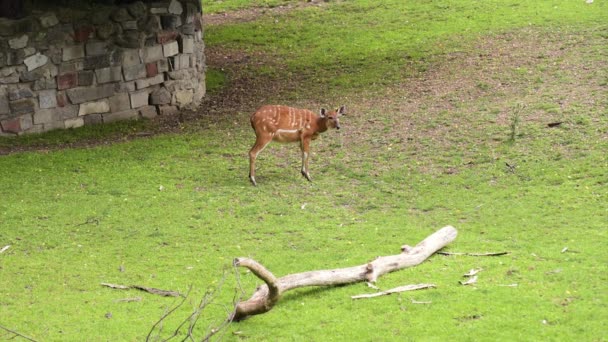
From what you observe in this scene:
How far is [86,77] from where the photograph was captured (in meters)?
15.7

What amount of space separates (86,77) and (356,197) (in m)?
5.67

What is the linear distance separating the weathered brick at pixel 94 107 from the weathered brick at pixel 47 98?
1.76 ft

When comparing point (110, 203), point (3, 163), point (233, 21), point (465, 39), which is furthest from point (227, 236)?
point (233, 21)

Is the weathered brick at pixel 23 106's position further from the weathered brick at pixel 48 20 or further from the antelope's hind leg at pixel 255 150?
the antelope's hind leg at pixel 255 150

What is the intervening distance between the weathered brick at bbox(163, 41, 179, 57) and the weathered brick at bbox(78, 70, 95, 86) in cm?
149

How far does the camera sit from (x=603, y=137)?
13953 millimetres

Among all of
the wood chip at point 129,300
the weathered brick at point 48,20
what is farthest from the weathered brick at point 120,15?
the wood chip at point 129,300

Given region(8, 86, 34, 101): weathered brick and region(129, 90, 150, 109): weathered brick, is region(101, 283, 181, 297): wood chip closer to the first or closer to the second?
region(8, 86, 34, 101): weathered brick

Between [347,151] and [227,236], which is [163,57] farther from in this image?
[227,236]

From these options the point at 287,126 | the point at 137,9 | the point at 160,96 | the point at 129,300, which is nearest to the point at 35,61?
the point at 137,9

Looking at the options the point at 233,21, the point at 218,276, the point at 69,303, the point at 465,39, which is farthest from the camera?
the point at 233,21

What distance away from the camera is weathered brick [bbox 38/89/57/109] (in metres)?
15.2

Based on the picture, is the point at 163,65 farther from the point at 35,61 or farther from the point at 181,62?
the point at 35,61

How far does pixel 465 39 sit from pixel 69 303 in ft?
42.8
